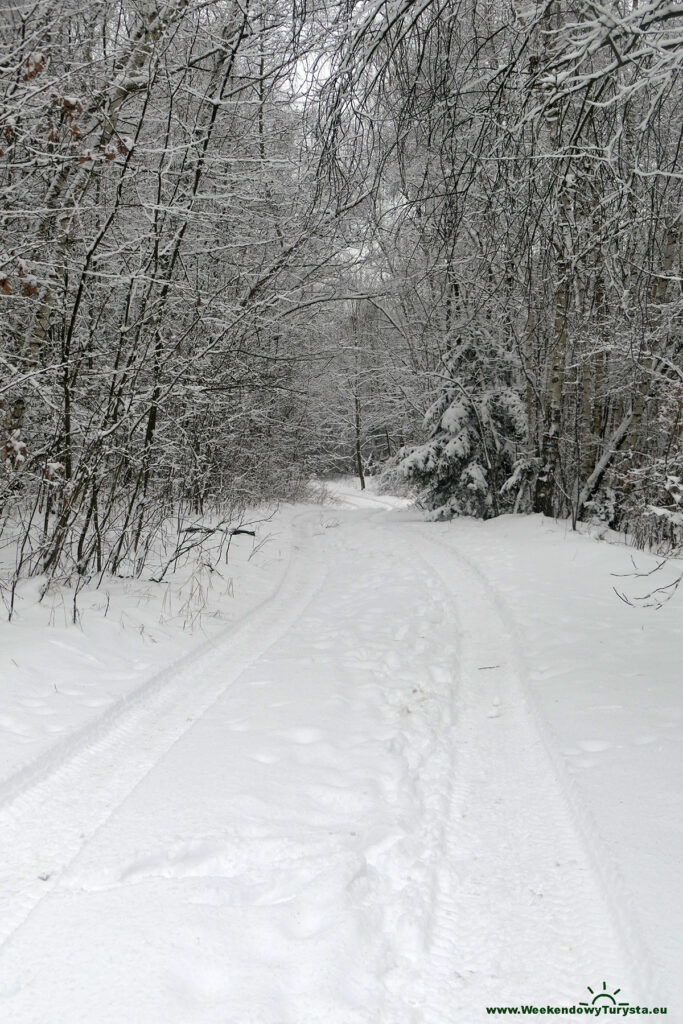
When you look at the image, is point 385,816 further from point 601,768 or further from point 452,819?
point 601,768

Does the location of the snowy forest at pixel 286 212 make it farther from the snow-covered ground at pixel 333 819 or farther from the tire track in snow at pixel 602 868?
the tire track in snow at pixel 602 868

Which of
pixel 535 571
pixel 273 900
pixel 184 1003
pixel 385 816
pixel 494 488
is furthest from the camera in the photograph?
pixel 494 488

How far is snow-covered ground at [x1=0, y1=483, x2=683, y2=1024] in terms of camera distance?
2.22m

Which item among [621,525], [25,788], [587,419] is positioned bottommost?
[25,788]

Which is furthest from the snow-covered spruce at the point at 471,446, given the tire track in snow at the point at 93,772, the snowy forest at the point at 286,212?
the tire track in snow at the point at 93,772

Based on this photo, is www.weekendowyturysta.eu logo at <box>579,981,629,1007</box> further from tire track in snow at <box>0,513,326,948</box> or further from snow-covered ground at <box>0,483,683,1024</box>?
tire track in snow at <box>0,513,326,948</box>

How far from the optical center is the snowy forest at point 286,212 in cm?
393

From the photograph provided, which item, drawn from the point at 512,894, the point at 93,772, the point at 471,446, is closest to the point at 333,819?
the point at 512,894

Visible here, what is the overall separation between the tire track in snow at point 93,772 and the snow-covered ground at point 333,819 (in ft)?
0.05

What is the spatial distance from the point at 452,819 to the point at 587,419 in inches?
479

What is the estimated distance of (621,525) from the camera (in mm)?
13766

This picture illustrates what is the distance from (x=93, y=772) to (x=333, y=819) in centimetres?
129

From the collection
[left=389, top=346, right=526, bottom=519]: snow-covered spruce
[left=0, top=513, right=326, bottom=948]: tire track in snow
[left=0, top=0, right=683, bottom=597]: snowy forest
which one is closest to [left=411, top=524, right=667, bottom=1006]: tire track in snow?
[left=0, top=0, right=683, bottom=597]: snowy forest

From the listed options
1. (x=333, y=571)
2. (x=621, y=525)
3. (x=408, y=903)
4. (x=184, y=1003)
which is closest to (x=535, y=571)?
(x=333, y=571)
